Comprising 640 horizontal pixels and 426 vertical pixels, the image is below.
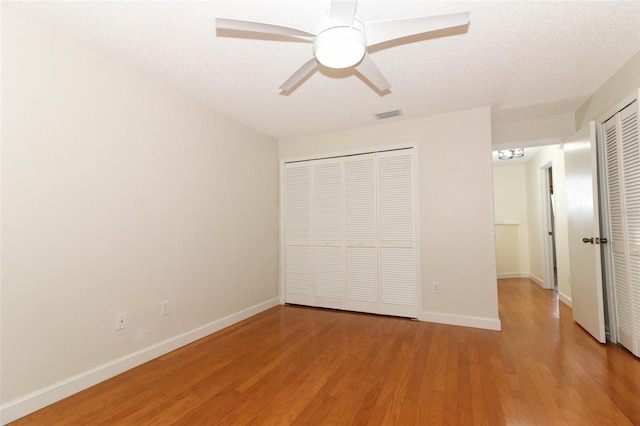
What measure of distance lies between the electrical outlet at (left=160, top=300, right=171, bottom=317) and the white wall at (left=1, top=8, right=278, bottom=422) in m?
0.05

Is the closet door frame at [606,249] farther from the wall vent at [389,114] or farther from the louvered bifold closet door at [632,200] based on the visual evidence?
the wall vent at [389,114]

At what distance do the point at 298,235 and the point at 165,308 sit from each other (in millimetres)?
2054

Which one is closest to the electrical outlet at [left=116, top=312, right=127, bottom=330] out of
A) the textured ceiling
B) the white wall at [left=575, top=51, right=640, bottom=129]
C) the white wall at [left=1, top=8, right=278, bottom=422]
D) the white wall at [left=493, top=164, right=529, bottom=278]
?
the white wall at [left=1, top=8, right=278, bottom=422]

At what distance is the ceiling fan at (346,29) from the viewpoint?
58.3 inches

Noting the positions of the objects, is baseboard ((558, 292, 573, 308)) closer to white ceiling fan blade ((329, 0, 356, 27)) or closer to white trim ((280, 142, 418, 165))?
white trim ((280, 142, 418, 165))

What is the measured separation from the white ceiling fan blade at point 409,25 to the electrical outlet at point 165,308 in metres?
2.68

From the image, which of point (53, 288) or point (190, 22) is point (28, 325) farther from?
point (190, 22)

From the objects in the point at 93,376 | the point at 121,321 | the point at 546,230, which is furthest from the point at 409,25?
the point at 546,230

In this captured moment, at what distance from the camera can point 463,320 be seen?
133 inches

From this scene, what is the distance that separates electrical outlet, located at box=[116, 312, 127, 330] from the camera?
2.35 meters

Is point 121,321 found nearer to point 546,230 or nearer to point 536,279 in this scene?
point 546,230

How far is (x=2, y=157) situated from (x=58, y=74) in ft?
2.24

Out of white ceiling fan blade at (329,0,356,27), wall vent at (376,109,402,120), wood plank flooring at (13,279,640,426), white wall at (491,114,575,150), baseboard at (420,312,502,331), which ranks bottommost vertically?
wood plank flooring at (13,279,640,426)

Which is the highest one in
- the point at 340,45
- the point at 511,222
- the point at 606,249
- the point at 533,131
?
the point at 533,131
